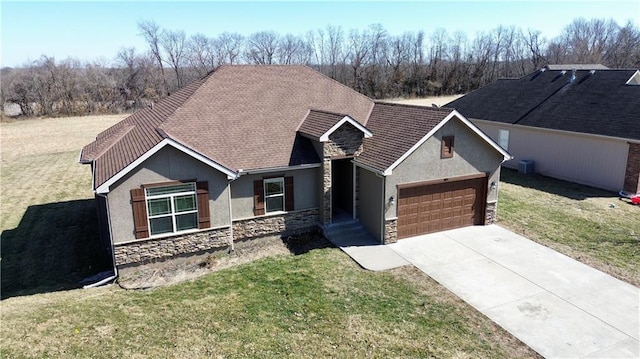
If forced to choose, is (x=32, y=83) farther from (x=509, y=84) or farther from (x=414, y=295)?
(x=414, y=295)

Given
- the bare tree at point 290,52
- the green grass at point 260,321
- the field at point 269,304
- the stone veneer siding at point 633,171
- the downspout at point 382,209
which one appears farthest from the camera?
the bare tree at point 290,52

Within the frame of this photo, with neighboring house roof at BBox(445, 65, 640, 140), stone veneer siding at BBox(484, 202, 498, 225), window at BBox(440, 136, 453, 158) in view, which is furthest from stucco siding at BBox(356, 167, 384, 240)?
neighboring house roof at BBox(445, 65, 640, 140)

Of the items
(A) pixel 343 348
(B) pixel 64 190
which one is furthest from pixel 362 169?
(B) pixel 64 190

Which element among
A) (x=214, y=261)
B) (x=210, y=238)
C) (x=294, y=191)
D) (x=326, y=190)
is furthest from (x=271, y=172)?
(x=214, y=261)

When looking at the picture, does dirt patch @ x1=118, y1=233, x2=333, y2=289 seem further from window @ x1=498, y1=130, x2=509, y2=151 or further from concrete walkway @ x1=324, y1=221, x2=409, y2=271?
window @ x1=498, y1=130, x2=509, y2=151

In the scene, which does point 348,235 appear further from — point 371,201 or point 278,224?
point 278,224

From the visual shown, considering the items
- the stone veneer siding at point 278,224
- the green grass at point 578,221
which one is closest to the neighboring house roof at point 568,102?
the green grass at point 578,221

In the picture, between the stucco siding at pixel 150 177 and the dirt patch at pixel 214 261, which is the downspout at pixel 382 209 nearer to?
the dirt patch at pixel 214 261
